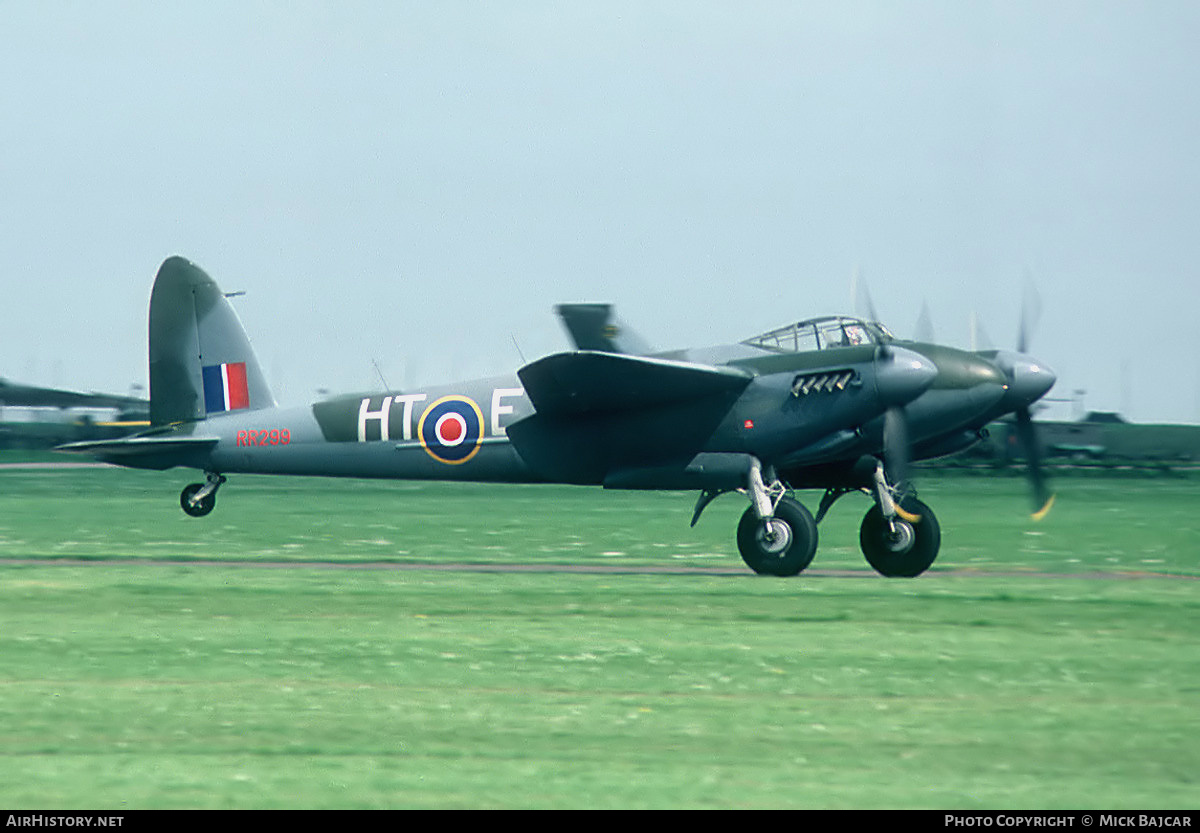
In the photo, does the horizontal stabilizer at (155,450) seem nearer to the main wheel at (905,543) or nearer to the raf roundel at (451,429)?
the raf roundel at (451,429)

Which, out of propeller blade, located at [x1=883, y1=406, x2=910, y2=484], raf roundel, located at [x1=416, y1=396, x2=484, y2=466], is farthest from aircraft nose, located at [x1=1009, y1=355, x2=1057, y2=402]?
raf roundel, located at [x1=416, y1=396, x2=484, y2=466]

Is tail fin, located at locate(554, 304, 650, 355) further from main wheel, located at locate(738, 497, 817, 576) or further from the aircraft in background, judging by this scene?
the aircraft in background

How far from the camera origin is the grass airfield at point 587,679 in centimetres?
798

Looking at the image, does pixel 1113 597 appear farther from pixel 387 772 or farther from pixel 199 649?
pixel 387 772

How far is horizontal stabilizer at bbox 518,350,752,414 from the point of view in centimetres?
1980

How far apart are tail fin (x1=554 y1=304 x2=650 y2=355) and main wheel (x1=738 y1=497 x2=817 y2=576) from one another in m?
3.13

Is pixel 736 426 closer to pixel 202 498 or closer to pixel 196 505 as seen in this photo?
pixel 202 498

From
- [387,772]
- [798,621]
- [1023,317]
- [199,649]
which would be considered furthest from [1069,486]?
[387,772]

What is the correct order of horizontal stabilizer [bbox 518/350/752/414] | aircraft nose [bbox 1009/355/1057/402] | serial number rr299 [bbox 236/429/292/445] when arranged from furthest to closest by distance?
1. serial number rr299 [bbox 236/429/292/445]
2. horizontal stabilizer [bbox 518/350/752/414]
3. aircraft nose [bbox 1009/355/1057/402]

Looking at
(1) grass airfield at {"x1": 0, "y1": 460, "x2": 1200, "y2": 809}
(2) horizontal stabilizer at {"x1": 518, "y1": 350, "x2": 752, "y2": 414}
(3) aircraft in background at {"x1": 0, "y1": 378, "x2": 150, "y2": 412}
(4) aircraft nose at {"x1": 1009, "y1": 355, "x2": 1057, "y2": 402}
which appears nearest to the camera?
(1) grass airfield at {"x1": 0, "y1": 460, "x2": 1200, "y2": 809}

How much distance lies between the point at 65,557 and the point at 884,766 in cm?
1596

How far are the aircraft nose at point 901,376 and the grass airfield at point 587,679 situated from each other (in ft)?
7.68

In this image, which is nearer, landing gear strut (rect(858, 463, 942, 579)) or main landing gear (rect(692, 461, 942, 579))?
main landing gear (rect(692, 461, 942, 579))

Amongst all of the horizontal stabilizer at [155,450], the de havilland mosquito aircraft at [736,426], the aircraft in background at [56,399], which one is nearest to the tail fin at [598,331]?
the de havilland mosquito aircraft at [736,426]
